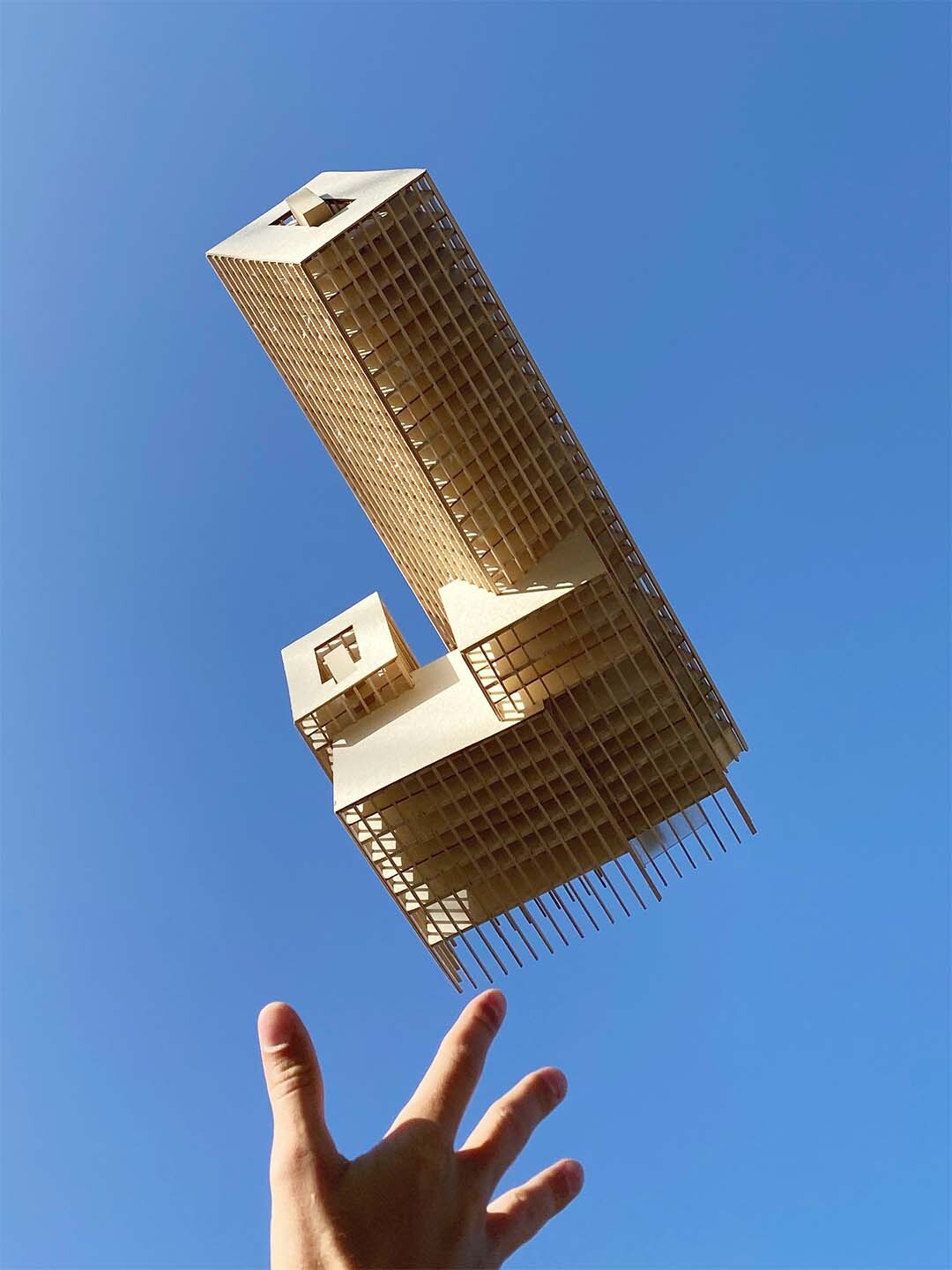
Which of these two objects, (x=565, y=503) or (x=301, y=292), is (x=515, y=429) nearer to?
(x=565, y=503)

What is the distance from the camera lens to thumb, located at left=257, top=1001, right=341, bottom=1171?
541cm

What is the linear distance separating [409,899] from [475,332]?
13.3 metres

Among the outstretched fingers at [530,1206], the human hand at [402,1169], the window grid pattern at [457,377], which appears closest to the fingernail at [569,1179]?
the outstretched fingers at [530,1206]

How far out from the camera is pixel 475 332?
23719 millimetres

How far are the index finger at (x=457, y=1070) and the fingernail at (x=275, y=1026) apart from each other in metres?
0.75

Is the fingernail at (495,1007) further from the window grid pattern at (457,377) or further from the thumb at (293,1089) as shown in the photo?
the window grid pattern at (457,377)

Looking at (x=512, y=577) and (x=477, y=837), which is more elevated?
(x=512, y=577)

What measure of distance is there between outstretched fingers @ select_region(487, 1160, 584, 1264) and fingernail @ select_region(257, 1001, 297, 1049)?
162cm

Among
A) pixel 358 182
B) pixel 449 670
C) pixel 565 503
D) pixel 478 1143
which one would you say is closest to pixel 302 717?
pixel 449 670

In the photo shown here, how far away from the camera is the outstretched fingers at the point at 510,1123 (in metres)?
5.78

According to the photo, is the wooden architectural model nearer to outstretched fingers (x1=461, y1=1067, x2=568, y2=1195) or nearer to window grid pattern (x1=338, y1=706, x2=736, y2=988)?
window grid pattern (x1=338, y1=706, x2=736, y2=988)

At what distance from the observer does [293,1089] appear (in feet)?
18.2

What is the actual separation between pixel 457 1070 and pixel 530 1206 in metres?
1.19

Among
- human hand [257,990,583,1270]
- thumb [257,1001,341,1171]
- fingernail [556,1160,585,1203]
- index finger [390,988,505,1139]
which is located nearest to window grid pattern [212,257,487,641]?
fingernail [556,1160,585,1203]
